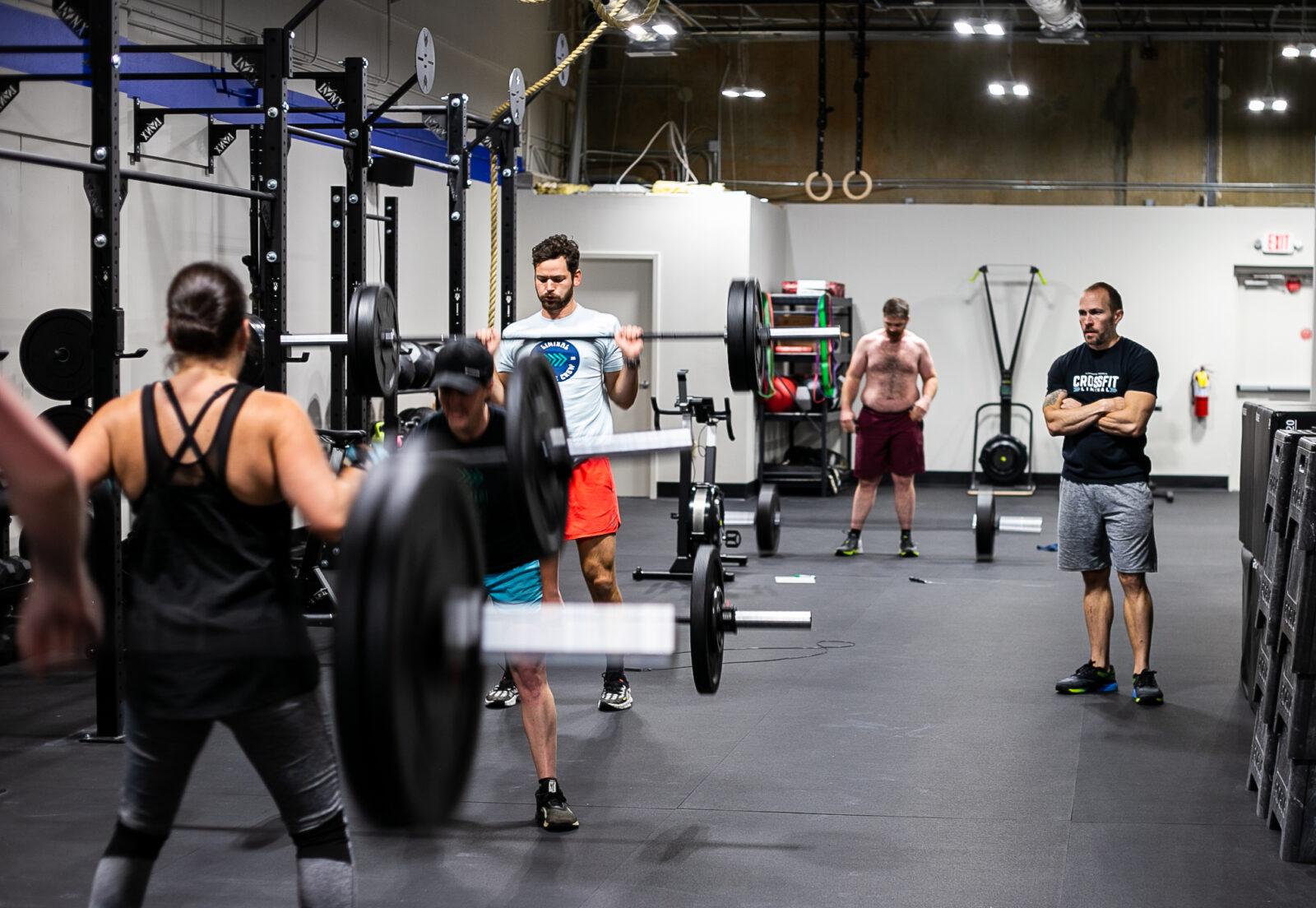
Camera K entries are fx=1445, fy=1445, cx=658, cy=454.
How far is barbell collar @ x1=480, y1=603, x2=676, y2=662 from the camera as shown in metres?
1.98

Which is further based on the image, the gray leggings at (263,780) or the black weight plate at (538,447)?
the black weight plate at (538,447)

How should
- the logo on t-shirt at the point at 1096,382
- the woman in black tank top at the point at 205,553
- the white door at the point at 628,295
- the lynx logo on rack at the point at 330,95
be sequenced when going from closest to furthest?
the woman in black tank top at the point at 205,553 < the logo on t-shirt at the point at 1096,382 < the lynx logo on rack at the point at 330,95 < the white door at the point at 628,295

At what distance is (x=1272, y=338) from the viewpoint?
449 inches

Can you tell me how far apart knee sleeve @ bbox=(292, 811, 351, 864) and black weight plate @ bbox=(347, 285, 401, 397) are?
2012mm

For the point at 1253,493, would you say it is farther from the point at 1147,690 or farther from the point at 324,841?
the point at 324,841

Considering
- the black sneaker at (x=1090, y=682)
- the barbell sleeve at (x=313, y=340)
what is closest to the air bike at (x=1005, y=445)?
the black sneaker at (x=1090, y=682)

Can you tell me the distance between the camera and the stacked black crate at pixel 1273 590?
135 inches

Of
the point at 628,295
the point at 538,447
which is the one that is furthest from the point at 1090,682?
the point at 628,295

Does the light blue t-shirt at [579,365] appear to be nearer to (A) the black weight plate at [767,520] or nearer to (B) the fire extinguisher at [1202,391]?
(A) the black weight plate at [767,520]

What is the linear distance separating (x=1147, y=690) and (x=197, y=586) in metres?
3.37

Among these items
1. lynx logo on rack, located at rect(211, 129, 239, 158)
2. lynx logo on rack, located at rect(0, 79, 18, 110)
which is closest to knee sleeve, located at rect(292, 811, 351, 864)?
lynx logo on rack, located at rect(0, 79, 18, 110)

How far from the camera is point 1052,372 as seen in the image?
4.72 metres

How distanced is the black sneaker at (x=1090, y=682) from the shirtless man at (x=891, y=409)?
290 cm

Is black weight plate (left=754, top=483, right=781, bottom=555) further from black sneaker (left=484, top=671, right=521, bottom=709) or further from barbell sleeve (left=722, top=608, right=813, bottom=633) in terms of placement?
barbell sleeve (left=722, top=608, right=813, bottom=633)
